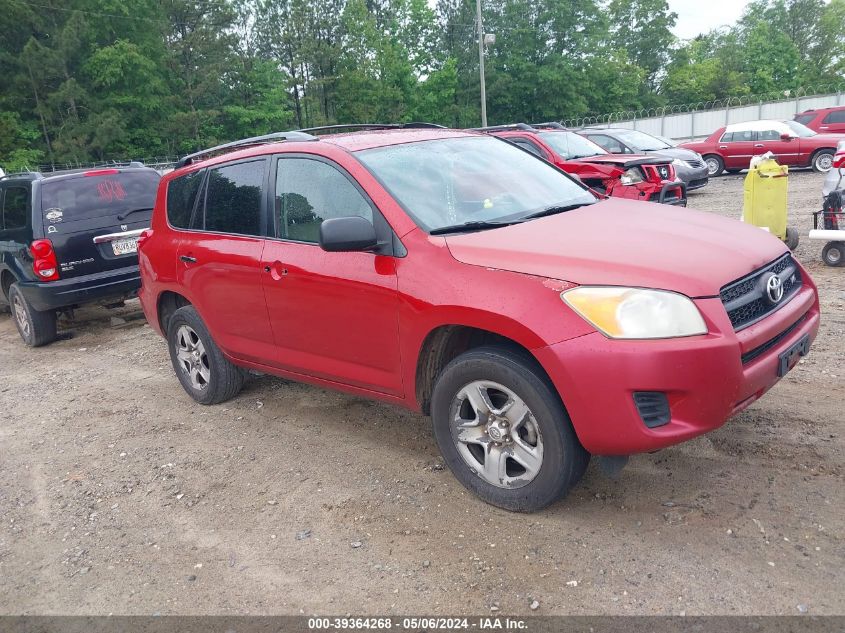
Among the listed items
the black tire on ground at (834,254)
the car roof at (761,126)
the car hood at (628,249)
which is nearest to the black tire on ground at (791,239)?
the black tire on ground at (834,254)

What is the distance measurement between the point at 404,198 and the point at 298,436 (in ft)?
6.03

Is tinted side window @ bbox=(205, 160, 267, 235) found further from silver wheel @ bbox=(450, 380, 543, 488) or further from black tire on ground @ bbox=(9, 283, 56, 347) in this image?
black tire on ground @ bbox=(9, 283, 56, 347)

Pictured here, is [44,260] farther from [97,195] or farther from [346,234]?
[346,234]

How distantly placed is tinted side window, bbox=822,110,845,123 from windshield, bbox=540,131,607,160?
1204cm

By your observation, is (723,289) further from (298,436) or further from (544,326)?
(298,436)

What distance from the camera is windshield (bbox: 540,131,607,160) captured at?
11828mm

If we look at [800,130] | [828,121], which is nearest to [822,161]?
[800,130]

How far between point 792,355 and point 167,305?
4427 mm

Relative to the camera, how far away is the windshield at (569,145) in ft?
38.8

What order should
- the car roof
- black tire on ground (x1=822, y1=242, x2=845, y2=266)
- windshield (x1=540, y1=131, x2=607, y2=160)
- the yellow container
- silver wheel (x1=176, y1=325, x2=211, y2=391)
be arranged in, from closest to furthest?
1. silver wheel (x1=176, y1=325, x2=211, y2=391)
2. black tire on ground (x1=822, y1=242, x2=845, y2=266)
3. the yellow container
4. windshield (x1=540, y1=131, x2=607, y2=160)
5. the car roof

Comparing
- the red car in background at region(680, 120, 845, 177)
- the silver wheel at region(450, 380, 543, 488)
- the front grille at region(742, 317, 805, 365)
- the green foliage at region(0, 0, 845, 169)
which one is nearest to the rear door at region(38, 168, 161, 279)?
the silver wheel at region(450, 380, 543, 488)

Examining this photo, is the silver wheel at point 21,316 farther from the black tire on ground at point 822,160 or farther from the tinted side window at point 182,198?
the black tire on ground at point 822,160

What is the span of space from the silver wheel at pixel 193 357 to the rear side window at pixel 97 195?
310cm

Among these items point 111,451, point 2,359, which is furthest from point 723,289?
point 2,359
